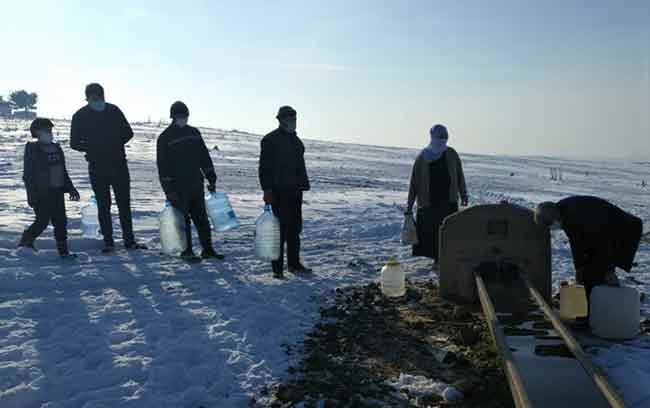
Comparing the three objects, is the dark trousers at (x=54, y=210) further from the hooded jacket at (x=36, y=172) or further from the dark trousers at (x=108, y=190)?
the dark trousers at (x=108, y=190)

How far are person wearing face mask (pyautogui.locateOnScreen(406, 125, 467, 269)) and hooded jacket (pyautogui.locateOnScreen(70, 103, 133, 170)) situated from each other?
4153 millimetres

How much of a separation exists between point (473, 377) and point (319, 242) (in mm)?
5563

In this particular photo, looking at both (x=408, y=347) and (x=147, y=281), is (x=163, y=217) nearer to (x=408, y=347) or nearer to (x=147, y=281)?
(x=147, y=281)

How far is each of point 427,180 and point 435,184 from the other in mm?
118

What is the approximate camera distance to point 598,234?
4555 millimetres

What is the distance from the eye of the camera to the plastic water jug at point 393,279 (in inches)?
235

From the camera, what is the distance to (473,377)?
379 centimetres

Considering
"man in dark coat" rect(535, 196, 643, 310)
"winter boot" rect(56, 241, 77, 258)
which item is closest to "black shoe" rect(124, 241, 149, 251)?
"winter boot" rect(56, 241, 77, 258)

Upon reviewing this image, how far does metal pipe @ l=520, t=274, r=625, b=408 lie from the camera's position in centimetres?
272

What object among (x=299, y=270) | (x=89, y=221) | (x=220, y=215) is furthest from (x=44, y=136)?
(x=299, y=270)

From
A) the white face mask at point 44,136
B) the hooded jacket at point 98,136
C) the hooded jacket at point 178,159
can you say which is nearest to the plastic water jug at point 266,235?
the hooded jacket at point 178,159

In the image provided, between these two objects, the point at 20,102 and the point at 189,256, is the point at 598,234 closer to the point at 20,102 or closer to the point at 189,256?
the point at 189,256

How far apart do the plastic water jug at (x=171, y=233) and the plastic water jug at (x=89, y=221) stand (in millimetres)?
1669

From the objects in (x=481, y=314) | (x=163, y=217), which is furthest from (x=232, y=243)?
(x=481, y=314)
